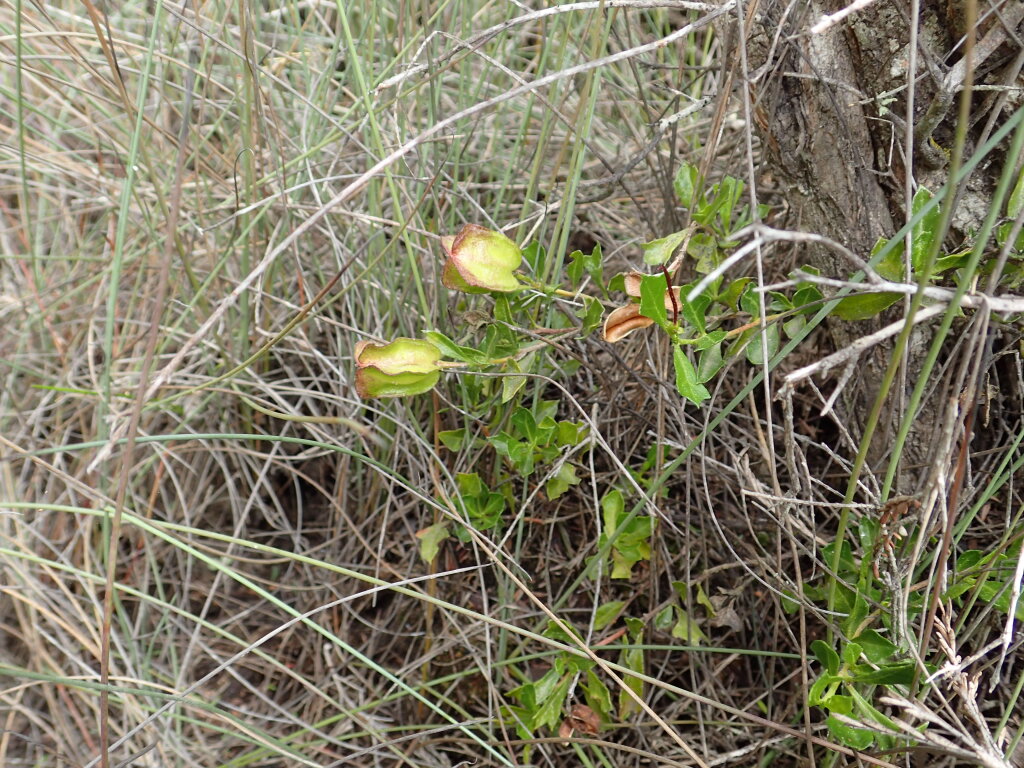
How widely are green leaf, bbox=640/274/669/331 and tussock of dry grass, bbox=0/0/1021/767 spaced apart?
0.18 m

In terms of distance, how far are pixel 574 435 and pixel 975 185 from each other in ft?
1.55

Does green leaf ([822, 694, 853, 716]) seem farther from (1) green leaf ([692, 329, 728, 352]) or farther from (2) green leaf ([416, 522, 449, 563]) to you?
(2) green leaf ([416, 522, 449, 563])

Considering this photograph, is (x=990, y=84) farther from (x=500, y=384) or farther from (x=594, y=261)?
(x=500, y=384)

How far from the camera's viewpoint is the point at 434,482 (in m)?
0.95

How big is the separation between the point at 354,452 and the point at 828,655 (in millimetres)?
495

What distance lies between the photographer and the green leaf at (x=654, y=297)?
67 centimetres

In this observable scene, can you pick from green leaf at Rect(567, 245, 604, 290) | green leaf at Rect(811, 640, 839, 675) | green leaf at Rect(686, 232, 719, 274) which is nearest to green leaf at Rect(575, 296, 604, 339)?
green leaf at Rect(567, 245, 604, 290)

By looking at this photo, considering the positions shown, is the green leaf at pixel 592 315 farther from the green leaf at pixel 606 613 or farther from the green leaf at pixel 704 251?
the green leaf at pixel 606 613

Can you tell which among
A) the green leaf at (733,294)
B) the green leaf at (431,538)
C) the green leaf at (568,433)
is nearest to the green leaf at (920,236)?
the green leaf at (733,294)

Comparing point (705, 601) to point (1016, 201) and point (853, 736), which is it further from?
point (1016, 201)

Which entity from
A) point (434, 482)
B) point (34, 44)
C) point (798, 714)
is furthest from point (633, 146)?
point (34, 44)

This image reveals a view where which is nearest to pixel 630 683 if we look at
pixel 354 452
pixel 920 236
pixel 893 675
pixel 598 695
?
pixel 598 695

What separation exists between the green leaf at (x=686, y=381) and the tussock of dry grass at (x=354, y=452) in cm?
14

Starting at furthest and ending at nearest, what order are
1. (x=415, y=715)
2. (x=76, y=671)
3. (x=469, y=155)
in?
(x=469, y=155) → (x=76, y=671) → (x=415, y=715)
